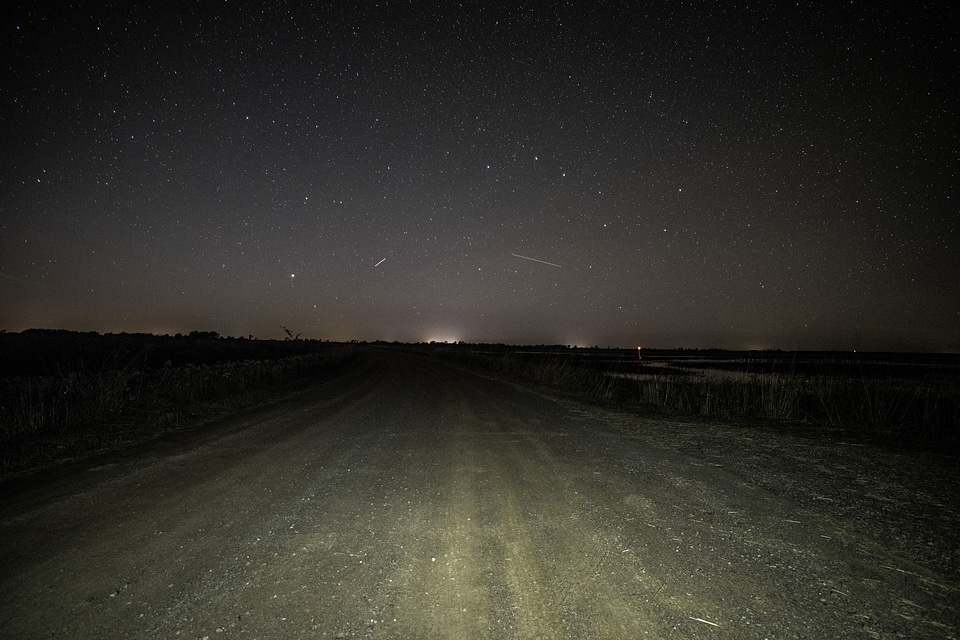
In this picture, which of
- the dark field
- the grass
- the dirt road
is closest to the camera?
the dirt road

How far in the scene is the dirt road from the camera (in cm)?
265

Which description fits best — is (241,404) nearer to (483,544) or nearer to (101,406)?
(101,406)

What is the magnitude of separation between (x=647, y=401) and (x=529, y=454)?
7.42 m

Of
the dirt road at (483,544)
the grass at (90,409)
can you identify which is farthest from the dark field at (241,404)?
the dirt road at (483,544)

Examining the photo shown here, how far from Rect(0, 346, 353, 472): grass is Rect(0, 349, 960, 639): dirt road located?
163 centimetres

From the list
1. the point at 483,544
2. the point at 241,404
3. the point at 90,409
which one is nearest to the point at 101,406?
the point at 90,409

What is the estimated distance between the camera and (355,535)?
379 cm

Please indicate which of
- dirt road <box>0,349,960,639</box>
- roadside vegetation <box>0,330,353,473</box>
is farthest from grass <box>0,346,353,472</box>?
dirt road <box>0,349,960,639</box>

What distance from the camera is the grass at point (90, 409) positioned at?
711 cm

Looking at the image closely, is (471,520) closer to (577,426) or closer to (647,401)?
(577,426)

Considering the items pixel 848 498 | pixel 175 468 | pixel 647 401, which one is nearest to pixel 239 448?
pixel 175 468

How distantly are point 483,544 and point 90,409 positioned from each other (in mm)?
9774

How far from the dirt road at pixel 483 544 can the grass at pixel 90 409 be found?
1.63 meters

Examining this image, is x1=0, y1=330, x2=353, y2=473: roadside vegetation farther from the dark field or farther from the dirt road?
the dirt road
